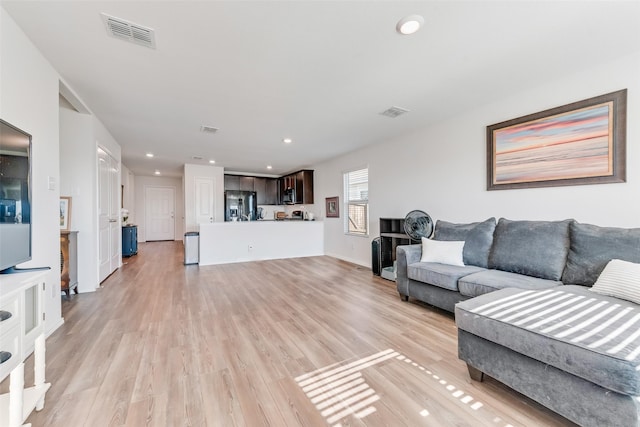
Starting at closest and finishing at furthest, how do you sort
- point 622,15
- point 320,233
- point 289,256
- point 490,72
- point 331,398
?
1. point 331,398
2. point 622,15
3. point 490,72
4. point 289,256
5. point 320,233

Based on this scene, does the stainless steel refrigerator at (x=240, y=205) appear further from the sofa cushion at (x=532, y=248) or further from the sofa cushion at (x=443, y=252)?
the sofa cushion at (x=532, y=248)

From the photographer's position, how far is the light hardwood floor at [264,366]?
4.50ft

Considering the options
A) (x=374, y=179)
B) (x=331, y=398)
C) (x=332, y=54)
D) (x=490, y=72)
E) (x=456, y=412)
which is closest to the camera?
(x=456, y=412)

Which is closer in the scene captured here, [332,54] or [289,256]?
[332,54]

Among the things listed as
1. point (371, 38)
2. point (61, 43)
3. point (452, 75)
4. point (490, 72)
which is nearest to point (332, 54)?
point (371, 38)

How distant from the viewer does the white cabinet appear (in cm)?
110

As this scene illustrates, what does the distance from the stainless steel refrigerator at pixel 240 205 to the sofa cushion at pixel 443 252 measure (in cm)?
582

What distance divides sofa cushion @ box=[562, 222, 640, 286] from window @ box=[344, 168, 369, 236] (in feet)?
10.7

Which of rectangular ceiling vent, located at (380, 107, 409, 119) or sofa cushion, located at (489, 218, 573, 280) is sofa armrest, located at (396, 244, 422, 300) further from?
rectangular ceiling vent, located at (380, 107, 409, 119)

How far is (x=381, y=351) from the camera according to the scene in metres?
2.00

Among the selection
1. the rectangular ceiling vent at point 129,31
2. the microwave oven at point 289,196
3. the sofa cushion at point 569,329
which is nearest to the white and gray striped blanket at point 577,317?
the sofa cushion at point 569,329

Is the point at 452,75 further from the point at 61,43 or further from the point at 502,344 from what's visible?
the point at 61,43

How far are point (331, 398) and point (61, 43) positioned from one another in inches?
127

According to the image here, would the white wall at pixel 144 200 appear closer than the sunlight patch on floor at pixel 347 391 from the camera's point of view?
No
